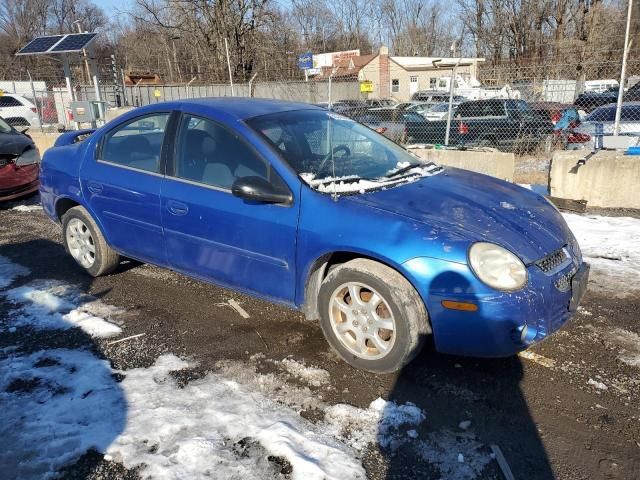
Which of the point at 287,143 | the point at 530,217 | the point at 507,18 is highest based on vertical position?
the point at 507,18

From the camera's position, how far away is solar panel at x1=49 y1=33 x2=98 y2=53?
12.3 metres

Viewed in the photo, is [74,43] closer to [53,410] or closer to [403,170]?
[403,170]

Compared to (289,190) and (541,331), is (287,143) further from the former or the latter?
(541,331)

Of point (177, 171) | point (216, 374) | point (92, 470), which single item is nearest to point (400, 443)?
point (216, 374)

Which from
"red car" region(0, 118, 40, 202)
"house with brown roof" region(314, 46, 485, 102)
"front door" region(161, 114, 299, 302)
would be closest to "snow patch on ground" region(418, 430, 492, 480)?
"front door" region(161, 114, 299, 302)

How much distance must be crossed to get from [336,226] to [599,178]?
5341 millimetres

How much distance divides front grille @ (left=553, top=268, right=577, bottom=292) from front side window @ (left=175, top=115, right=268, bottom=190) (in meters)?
1.85

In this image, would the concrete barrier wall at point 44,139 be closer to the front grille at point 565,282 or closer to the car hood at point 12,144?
the car hood at point 12,144

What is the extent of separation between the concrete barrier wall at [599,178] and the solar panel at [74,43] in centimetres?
1071

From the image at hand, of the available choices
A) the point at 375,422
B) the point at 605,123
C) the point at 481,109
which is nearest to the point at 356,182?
the point at 375,422

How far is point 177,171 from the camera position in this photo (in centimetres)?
389

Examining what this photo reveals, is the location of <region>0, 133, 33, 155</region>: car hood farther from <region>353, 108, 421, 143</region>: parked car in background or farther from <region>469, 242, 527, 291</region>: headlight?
<region>469, 242, 527, 291</region>: headlight

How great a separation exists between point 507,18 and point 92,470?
4918 cm

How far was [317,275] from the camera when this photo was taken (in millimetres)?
3320
